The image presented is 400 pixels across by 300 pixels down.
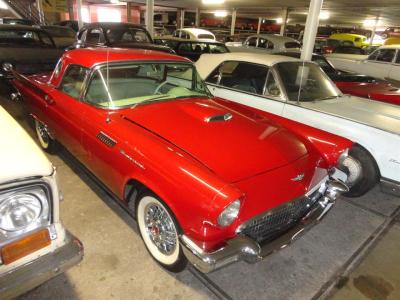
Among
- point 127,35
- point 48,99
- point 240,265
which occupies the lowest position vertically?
point 240,265

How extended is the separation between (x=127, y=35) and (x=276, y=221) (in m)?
7.96

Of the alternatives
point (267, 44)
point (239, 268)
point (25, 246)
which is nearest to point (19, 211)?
point (25, 246)

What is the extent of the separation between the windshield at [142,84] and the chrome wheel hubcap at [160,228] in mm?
1059

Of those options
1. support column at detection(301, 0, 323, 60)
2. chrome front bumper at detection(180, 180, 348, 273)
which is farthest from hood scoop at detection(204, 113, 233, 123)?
support column at detection(301, 0, 323, 60)

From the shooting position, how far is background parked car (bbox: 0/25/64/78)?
6.04 meters

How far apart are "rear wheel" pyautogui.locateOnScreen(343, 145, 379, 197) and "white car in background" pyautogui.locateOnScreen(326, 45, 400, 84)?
575 cm

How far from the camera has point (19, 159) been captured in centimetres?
154

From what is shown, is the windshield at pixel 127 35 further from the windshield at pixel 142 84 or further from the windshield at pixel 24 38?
Answer: the windshield at pixel 142 84

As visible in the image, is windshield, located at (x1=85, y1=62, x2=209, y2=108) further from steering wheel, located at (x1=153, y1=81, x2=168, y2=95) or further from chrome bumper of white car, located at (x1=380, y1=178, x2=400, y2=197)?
chrome bumper of white car, located at (x1=380, y1=178, x2=400, y2=197)

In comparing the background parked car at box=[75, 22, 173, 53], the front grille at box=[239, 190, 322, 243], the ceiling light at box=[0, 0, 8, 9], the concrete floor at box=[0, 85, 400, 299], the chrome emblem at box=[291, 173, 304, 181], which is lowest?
the concrete floor at box=[0, 85, 400, 299]

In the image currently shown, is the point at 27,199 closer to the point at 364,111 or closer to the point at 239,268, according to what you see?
the point at 239,268

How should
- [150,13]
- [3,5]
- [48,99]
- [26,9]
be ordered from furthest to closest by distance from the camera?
[26,9], [3,5], [150,13], [48,99]

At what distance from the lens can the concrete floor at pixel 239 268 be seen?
2.37 m

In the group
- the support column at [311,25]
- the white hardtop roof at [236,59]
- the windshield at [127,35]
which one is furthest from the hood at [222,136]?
the windshield at [127,35]
